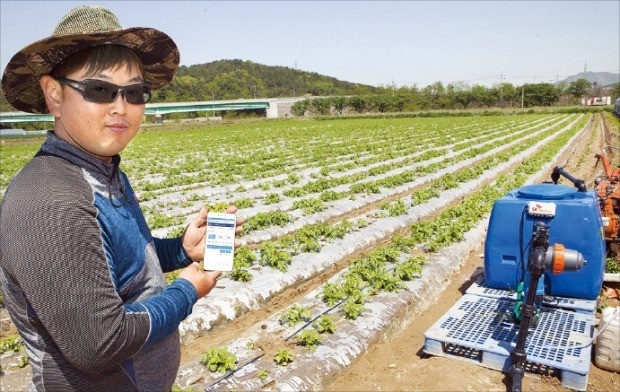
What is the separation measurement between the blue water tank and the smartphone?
12.5 feet

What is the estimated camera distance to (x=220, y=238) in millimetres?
2414

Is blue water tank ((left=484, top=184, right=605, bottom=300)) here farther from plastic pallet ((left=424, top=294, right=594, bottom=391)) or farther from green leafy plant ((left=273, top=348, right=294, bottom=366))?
green leafy plant ((left=273, top=348, right=294, bottom=366))

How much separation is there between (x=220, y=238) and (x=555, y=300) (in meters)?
→ 4.56

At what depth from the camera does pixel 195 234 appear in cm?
269

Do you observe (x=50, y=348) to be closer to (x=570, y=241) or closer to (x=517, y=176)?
(x=570, y=241)

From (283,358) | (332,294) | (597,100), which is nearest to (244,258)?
(332,294)

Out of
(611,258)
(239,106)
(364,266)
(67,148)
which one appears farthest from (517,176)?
(239,106)

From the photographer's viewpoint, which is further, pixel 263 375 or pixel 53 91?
pixel 263 375

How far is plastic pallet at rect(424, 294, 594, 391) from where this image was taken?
4422 millimetres

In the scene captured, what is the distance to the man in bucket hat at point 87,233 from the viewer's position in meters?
1.59

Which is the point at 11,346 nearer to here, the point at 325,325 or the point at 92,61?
the point at 325,325

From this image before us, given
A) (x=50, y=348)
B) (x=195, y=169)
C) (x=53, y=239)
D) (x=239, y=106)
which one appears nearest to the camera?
(x=53, y=239)

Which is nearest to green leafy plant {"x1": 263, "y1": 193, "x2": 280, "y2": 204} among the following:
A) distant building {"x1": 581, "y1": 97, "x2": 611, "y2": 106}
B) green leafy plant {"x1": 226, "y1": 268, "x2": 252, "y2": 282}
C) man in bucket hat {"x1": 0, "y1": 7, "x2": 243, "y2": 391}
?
green leafy plant {"x1": 226, "y1": 268, "x2": 252, "y2": 282}

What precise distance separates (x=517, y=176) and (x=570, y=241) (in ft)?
32.9
